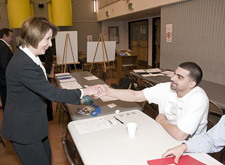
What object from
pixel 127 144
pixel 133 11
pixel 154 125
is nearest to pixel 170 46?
pixel 133 11

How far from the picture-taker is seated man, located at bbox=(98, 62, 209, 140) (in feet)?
5.15

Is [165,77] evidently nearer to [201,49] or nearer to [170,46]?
[201,49]

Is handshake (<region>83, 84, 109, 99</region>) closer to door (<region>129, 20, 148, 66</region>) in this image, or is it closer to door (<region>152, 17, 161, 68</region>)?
door (<region>152, 17, 161, 68</region>)

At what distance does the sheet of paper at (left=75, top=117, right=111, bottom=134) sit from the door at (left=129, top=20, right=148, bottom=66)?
26.4 feet

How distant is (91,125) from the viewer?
1.74 meters

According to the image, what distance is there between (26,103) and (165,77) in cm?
301

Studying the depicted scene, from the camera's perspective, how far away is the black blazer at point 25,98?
4.58 feet

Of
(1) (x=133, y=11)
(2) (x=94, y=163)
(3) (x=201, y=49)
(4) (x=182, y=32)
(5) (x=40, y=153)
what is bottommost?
(5) (x=40, y=153)

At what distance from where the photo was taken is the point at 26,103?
57.0 inches

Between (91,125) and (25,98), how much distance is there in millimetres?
596

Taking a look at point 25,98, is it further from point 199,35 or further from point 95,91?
point 199,35

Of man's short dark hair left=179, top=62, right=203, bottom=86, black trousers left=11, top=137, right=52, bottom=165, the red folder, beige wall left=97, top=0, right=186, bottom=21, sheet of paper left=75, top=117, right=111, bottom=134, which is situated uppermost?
beige wall left=97, top=0, right=186, bottom=21

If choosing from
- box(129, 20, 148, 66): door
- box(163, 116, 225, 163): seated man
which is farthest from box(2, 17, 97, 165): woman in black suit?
box(129, 20, 148, 66): door

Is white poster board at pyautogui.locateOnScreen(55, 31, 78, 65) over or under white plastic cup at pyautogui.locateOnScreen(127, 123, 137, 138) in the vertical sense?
over
